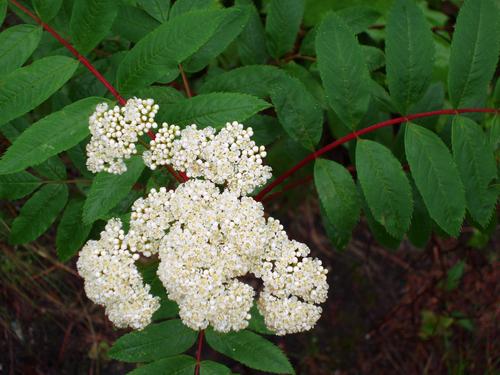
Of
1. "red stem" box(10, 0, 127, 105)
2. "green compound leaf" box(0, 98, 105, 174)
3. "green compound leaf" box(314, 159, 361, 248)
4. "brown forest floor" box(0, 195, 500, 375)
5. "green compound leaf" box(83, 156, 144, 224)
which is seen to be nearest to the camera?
"green compound leaf" box(0, 98, 105, 174)

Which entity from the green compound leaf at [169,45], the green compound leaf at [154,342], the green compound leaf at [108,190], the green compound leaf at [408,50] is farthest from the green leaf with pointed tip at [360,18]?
the green compound leaf at [154,342]

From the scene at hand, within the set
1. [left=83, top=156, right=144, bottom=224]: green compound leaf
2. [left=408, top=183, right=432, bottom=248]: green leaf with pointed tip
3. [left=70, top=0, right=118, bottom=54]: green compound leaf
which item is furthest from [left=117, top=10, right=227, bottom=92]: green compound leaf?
[left=408, top=183, right=432, bottom=248]: green leaf with pointed tip

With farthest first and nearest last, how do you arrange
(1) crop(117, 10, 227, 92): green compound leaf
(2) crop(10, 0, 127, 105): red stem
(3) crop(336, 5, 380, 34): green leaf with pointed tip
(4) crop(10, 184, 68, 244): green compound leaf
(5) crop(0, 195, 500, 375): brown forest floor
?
(5) crop(0, 195, 500, 375): brown forest floor, (3) crop(336, 5, 380, 34): green leaf with pointed tip, (4) crop(10, 184, 68, 244): green compound leaf, (2) crop(10, 0, 127, 105): red stem, (1) crop(117, 10, 227, 92): green compound leaf

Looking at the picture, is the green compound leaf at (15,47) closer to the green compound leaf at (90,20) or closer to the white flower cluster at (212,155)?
the green compound leaf at (90,20)

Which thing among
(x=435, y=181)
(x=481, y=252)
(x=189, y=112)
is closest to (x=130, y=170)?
(x=189, y=112)

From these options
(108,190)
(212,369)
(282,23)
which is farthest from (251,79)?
(212,369)

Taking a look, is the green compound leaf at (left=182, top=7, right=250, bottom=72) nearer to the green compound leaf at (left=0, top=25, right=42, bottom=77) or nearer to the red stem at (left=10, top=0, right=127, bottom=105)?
the red stem at (left=10, top=0, right=127, bottom=105)
